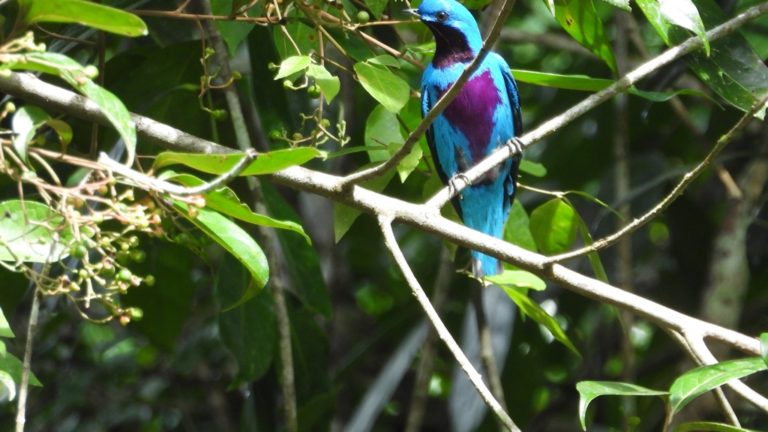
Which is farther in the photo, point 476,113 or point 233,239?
Result: point 476,113

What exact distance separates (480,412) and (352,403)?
1398mm

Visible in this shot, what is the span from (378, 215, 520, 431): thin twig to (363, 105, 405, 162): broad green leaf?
0.44m

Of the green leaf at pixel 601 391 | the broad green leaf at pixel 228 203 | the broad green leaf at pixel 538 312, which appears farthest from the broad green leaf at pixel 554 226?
the broad green leaf at pixel 228 203

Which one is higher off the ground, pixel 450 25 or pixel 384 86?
pixel 384 86

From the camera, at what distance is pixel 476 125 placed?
14.0ft

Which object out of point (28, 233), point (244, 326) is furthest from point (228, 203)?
point (244, 326)

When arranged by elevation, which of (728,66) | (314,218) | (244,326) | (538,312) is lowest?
(314,218)

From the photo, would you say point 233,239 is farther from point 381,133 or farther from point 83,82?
point 381,133

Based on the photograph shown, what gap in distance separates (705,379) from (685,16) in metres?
0.83

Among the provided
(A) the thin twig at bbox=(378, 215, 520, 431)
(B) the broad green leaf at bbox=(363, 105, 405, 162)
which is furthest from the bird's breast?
(A) the thin twig at bbox=(378, 215, 520, 431)

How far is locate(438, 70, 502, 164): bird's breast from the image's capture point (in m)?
4.21

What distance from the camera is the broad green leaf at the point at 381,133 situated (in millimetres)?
3047

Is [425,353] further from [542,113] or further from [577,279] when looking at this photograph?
[542,113]

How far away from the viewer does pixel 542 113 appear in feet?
17.6
